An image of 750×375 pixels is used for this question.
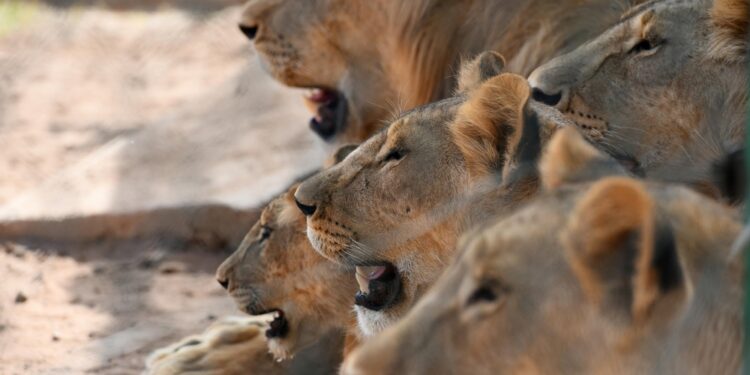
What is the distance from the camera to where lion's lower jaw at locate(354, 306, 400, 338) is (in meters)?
3.09

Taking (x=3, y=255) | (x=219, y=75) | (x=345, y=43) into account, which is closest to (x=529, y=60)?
(x=345, y=43)

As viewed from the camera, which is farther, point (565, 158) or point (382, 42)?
point (382, 42)

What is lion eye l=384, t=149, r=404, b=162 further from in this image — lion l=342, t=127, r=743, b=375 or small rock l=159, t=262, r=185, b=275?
small rock l=159, t=262, r=185, b=275

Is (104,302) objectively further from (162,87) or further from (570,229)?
(570,229)

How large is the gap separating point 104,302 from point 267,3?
1.17 meters

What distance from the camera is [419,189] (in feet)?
9.80

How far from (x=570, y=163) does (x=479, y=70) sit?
3.39 ft

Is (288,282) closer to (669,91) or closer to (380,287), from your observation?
(380,287)

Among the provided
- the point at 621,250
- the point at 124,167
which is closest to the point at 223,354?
the point at 124,167

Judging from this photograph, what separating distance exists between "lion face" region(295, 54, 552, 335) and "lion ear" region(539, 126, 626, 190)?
49 cm

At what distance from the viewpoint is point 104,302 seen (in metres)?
4.67

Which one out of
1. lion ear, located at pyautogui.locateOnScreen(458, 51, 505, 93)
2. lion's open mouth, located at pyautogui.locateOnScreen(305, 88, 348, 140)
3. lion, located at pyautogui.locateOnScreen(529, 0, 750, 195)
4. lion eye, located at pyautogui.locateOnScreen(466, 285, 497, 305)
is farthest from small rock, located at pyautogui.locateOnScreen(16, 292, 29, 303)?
lion eye, located at pyautogui.locateOnScreen(466, 285, 497, 305)

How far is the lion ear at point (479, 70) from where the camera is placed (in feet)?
10.8

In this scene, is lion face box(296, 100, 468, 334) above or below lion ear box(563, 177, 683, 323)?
below
